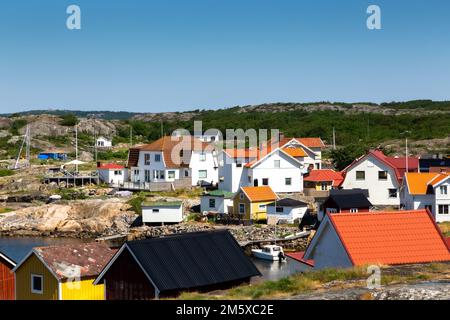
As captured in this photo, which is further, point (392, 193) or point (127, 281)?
point (392, 193)

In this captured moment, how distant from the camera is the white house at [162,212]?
41.2 meters

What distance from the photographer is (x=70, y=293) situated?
1617 centimetres

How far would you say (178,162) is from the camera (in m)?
50.0

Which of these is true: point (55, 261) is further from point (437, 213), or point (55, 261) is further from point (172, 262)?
point (437, 213)

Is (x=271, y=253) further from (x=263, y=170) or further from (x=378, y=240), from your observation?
(x=378, y=240)

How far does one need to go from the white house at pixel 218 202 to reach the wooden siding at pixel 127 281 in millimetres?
26581

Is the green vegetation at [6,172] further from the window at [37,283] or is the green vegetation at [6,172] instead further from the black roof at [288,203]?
the window at [37,283]

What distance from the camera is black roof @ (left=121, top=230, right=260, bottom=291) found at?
1335 centimetres

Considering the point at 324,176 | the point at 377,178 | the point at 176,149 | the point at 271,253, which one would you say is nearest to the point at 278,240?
the point at 271,253

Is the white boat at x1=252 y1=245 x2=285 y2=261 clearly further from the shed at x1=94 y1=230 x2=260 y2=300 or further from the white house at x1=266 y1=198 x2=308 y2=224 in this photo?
the shed at x1=94 y1=230 x2=260 y2=300

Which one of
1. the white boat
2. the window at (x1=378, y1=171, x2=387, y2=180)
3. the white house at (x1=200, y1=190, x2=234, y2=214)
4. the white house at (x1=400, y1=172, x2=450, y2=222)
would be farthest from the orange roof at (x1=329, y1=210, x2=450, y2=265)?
the white house at (x1=200, y1=190, x2=234, y2=214)

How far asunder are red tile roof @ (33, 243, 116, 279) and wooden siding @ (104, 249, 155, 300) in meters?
1.63

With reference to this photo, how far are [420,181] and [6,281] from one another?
24393mm

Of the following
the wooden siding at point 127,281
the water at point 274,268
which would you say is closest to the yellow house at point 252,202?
the water at point 274,268
